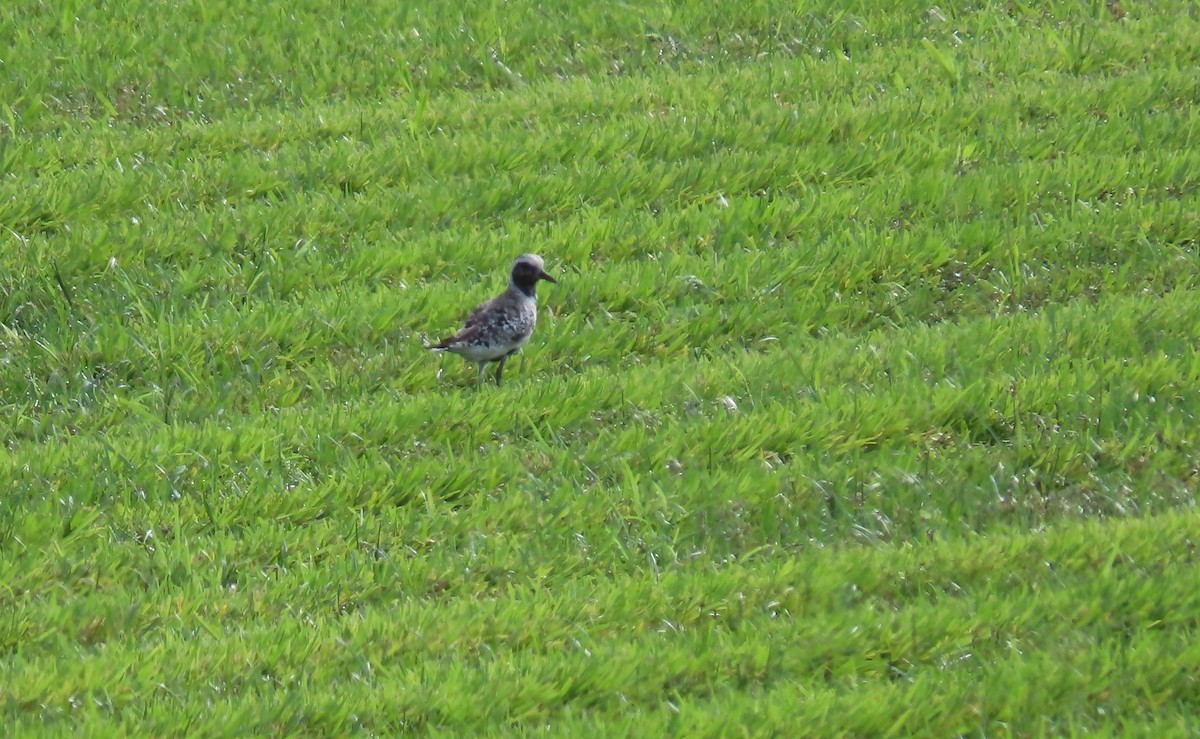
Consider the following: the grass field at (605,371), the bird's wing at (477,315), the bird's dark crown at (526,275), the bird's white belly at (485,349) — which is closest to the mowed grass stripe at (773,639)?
the grass field at (605,371)

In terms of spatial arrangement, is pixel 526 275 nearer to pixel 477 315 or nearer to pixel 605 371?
pixel 477 315

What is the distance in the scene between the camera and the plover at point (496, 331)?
7793 mm

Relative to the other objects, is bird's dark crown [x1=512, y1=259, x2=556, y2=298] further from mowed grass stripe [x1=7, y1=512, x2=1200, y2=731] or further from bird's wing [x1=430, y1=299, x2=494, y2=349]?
mowed grass stripe [x1=7, y1=512, x2=1200, y2=731]

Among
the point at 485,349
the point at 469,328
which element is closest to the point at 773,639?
the point at 485,349

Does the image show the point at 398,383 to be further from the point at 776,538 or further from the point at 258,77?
the point at 258,77

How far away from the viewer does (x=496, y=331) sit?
7.79m

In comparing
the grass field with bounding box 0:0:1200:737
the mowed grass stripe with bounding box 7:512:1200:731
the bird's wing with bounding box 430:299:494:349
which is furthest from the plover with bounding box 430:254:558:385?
the mowed grass stripe with bounding box 7:512:1200:731

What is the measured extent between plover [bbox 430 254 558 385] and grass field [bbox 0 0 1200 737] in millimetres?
228

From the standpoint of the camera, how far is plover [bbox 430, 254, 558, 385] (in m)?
7.79

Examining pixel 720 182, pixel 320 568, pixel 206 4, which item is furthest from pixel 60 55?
pixel 320 568

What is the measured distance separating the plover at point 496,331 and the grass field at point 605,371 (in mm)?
228

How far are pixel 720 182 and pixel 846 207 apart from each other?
0.89m

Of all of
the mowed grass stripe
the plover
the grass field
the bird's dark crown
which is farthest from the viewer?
the bird's dark crown

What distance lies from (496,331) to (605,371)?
0.65m
